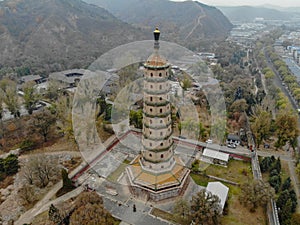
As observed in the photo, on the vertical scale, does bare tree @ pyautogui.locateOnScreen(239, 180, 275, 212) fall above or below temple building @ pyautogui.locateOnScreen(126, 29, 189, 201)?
below

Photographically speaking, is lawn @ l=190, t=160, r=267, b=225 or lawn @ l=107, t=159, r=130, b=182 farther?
lawn @ l=107, t=159, r=130, b=182

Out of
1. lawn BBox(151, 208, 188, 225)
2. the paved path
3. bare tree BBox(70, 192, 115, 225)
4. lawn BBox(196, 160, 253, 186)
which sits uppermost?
bare tree BBox(70, 192, 115, 225)

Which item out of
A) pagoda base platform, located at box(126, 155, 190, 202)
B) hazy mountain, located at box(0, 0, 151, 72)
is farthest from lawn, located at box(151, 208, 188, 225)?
hazy mountain, located at box(0, 0, 151, 72)

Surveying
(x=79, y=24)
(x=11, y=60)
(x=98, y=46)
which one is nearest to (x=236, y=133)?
(x=11, y=60)

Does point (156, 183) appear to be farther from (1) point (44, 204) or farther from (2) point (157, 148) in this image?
(1) point (44, 204)

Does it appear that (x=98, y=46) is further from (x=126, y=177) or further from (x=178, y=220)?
(x=178, y=220)

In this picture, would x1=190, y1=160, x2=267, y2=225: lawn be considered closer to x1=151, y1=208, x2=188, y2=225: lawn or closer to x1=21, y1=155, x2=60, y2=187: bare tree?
x1=151, y1=208, x2=188, y2=225: lawn

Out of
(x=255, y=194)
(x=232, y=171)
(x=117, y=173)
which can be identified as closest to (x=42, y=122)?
(x=117, y=173)

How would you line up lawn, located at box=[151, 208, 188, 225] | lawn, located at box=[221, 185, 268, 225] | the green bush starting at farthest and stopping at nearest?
the green bush → lawn, located at box=[221, 185, 268, 225] → lawn, located at box=[151, 208, 188, 225]
